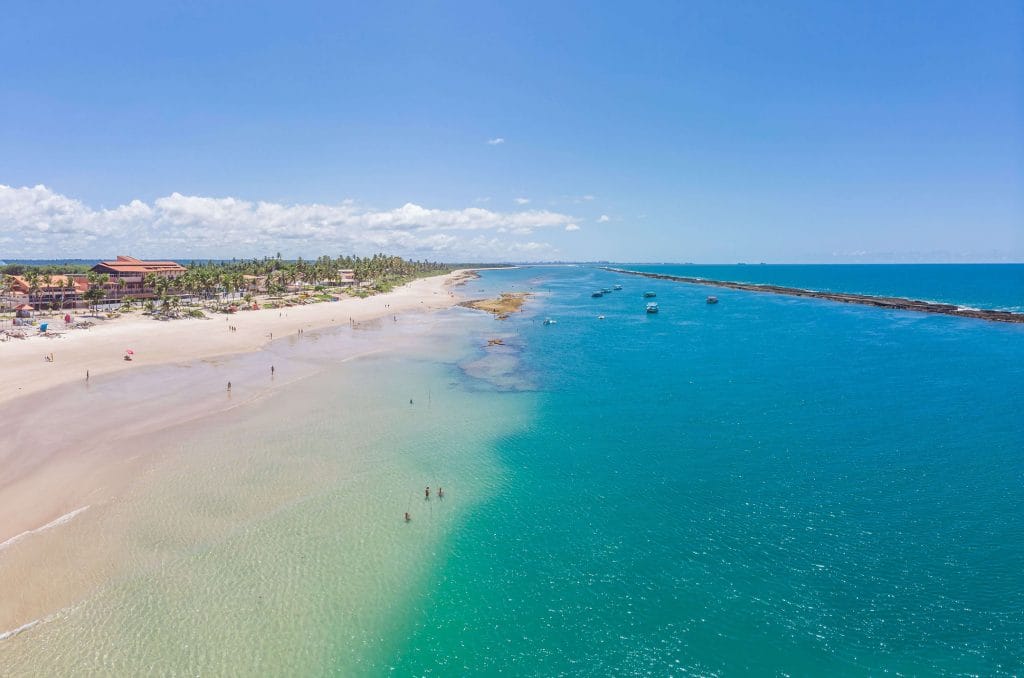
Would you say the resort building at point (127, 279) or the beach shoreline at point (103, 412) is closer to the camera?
the beach shoreline at point (103, 412)

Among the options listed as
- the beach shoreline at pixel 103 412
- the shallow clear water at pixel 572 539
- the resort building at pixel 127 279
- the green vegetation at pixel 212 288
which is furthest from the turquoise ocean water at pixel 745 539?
the resort building at pixel 127 279

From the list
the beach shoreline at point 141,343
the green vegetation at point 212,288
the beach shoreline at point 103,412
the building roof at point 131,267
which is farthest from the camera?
the building roof at point 131,267

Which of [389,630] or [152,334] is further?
[152,334]

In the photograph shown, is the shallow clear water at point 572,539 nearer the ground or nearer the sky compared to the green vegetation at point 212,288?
nearer the ground

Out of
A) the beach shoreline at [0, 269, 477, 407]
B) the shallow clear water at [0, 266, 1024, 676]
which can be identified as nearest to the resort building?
the beach shoreline at [0, 269, 477, 407]

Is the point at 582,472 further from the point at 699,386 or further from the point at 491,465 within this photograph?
the point at 699,386

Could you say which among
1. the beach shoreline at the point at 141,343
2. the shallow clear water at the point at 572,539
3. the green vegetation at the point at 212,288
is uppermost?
the green vegetation at the point at 212,288

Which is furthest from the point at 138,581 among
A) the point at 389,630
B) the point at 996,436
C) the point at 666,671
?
the point at 996,436

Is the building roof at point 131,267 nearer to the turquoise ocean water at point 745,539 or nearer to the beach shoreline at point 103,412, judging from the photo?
the beach shoreline at point 103,412
